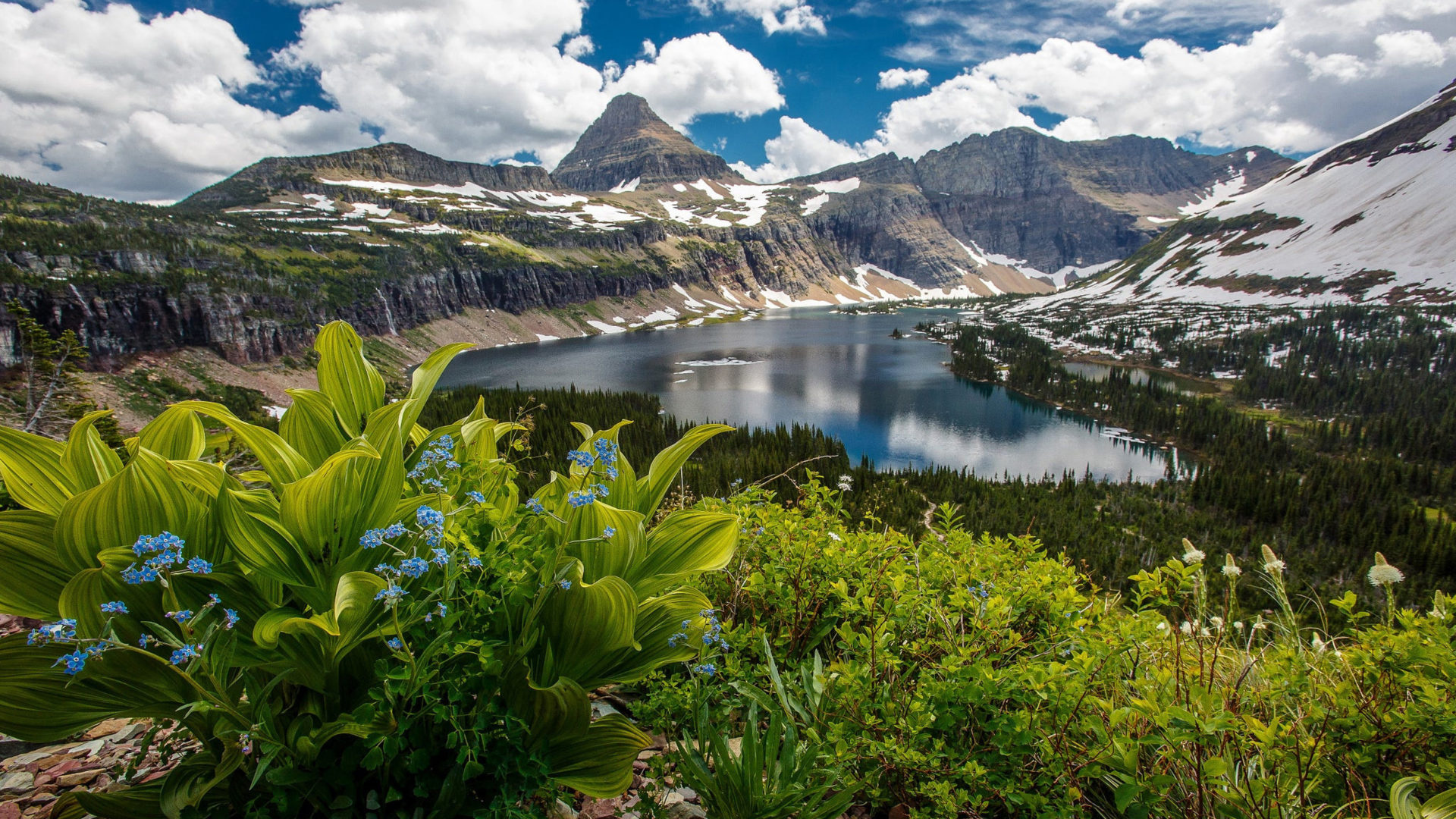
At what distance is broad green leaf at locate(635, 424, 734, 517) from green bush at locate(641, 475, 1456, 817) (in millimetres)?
627

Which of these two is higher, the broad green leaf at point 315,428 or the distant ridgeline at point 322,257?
the distant ridgeline at point 322,257

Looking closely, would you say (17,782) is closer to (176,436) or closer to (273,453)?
(176,436)

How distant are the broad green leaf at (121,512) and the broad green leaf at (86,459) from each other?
21cm

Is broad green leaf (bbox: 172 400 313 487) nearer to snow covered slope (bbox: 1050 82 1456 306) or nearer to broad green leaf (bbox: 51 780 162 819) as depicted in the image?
broad green leaf (bbox: 51 780 162 819)

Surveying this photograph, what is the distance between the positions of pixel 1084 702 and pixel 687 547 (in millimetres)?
1446

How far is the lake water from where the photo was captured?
41.9 metres

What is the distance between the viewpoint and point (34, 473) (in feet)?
4.45

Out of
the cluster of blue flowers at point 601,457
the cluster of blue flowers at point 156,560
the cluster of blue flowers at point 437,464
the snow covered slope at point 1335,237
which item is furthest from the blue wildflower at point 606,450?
the snow covered slope at point 1335,237

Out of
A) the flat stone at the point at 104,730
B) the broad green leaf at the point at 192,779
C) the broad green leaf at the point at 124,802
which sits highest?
the broad green leaf at the point at 192,779

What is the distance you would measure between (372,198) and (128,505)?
184999mm

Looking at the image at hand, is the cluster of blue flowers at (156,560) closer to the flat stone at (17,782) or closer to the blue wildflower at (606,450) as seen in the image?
the blue wildflower at (606,450)

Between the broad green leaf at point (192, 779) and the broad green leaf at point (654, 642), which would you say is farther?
the broad green leaf at point (654, 642)

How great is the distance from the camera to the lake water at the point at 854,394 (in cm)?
4194

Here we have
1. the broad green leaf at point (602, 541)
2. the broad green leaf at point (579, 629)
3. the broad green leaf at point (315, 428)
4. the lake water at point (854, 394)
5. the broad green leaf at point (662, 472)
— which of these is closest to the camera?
the broad green leaf at point (579, 629)
